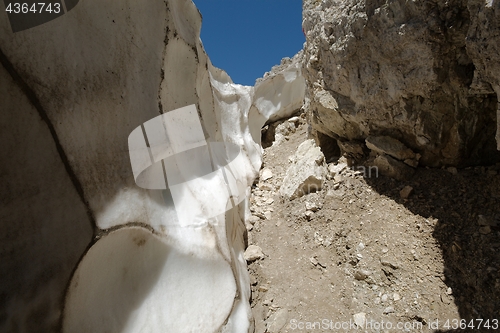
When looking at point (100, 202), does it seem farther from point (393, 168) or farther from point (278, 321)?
point (393, 168)

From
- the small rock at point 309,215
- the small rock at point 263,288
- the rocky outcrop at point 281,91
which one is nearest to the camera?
the small rock at point 263,288

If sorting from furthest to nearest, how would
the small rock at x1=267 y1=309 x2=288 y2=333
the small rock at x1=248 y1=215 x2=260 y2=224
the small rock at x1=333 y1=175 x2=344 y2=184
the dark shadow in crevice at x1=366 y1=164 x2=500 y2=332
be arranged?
the small rock at x1=248 y1=215 x2=260 y2=224 < the small rock at x1=333 y1=175 x2=344 y2=184 < the small rock at x1=267 y1=309 x2=288 y2=333 < the dark shadow in crevice at x1=366 y1=164 x2=500 y2=332

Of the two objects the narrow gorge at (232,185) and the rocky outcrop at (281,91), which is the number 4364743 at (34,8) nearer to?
the narrow gorge at (232,185)

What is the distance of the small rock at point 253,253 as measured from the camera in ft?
7.21

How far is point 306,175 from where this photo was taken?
2.67 metres

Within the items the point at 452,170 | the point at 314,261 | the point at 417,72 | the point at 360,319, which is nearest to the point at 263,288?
the point at 314,261

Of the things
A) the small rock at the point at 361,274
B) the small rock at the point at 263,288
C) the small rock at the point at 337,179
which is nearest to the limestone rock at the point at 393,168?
the small rock at the point at 337,179

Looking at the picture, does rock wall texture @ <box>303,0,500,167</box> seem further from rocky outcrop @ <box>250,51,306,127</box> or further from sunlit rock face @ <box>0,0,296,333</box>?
rocky outcrop @ <box>250,51,306,127</box>

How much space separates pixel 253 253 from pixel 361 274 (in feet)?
2.50

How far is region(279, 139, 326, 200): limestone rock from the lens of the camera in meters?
2.62

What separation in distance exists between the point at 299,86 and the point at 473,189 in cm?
357

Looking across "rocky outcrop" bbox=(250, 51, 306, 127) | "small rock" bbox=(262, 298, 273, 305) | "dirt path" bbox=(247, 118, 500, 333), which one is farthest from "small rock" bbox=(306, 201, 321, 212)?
"rocky outcrop" bbox=(250, 51, 306, 127)

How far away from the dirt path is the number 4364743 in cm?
182

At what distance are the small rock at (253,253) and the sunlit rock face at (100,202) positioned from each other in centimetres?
A: 22
